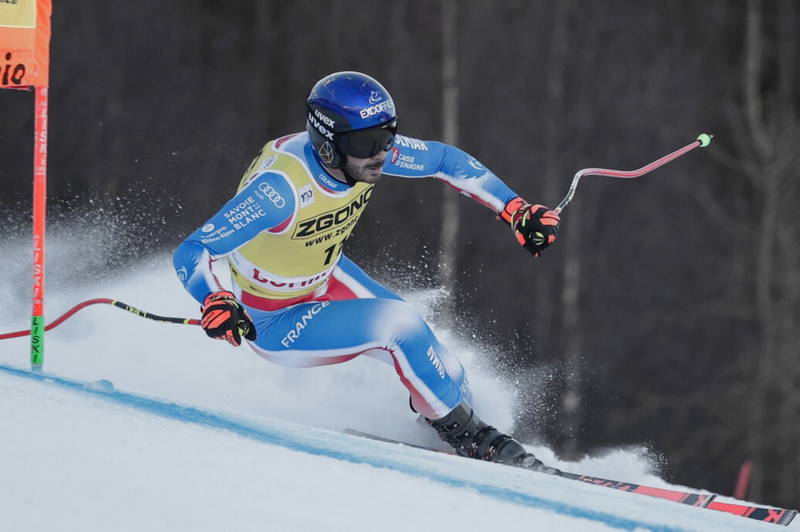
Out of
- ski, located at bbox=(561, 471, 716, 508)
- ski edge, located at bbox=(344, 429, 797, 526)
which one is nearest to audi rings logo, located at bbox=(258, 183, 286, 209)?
ski edge, located at bbox=(344, 429, 797, 526)

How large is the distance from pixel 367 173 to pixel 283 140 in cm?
40

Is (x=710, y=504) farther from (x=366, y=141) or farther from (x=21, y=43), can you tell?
(x=21, y=43)

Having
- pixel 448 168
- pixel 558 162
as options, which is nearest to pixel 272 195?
pixel 448 168

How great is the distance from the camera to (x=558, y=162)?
11.2m

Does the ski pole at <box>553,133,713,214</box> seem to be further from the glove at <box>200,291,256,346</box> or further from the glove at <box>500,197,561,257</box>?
the glove at <box>200,291,256,346</box>

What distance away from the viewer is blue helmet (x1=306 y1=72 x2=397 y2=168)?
3.12 m

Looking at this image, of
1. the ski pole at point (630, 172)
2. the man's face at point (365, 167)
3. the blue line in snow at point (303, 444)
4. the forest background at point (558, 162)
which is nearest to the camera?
the blue line in snow at point (303, 444)

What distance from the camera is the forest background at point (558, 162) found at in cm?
1048

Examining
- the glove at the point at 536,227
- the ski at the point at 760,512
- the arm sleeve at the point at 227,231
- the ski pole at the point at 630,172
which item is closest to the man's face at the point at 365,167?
the arm sleeve at the point at 227,231

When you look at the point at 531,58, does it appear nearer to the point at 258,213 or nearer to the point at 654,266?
the point at 654,266

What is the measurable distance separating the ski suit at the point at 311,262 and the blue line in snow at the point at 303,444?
1.32 ft

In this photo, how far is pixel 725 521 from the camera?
2.54 metres

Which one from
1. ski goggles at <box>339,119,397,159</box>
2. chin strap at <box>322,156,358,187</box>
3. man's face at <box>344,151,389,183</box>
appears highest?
ski goggles at <box>339,119,397,159</box>

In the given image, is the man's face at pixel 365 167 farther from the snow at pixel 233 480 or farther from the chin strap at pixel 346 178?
the snow at pixel 233 480
